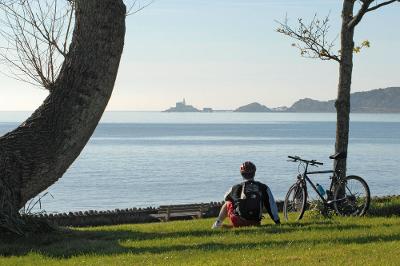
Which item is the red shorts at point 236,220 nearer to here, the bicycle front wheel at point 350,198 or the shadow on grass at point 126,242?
the shadow on grass at point 126,242

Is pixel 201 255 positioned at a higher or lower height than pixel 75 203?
higher

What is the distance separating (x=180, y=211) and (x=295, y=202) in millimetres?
14796

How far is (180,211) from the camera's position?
28.7m

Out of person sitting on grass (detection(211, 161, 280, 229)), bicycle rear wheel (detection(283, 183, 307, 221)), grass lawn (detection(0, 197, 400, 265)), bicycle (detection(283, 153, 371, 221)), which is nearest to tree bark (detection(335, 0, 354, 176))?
bicycle (detection(283, 153, 371, 221))

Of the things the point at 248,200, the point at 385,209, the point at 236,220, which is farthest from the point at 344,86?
the point at 236,220

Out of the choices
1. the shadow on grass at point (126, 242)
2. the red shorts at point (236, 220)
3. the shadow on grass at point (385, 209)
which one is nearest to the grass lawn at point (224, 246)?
the shadow on grass at point (126, 242)

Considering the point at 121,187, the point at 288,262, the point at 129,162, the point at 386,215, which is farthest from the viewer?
the point at 129,162

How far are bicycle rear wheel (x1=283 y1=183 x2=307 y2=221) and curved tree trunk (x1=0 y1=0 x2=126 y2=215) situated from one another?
492 cm

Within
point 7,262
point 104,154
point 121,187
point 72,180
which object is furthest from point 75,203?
point 104,154

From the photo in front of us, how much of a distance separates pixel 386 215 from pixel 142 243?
22.3ft

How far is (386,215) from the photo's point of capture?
49.5ft

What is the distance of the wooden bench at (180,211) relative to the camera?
28219 mm

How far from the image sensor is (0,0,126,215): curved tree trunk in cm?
1151

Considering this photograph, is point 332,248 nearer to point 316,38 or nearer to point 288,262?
point 288,262
